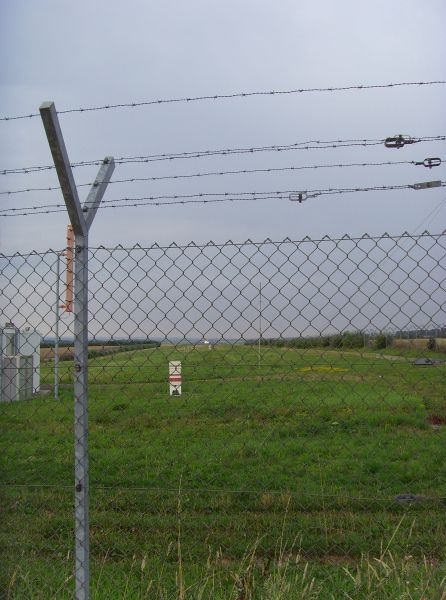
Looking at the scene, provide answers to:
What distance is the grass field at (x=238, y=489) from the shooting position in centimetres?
334

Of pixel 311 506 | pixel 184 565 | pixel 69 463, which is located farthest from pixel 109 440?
pixel 184 565

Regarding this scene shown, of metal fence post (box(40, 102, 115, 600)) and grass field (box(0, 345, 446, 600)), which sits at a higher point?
metal fence post (box(40, 102, 115, 600))

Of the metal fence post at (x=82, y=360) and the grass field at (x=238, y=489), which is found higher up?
the metal fence post at (x=82, y=360)

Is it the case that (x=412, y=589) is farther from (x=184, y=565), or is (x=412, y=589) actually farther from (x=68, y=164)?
(x=68, y=164)

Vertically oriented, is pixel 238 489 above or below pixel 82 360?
below

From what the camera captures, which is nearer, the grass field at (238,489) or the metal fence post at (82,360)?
the metal fence post at (82,360)

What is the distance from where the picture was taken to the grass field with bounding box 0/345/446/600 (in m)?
3.34

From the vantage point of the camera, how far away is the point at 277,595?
2678 millimetres

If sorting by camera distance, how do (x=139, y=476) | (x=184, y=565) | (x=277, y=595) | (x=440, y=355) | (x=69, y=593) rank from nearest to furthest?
(x=277, y=595)
(x=69, y=593)
(x=440, y=355)
(x=184, y=565)
(x=139, y=476)

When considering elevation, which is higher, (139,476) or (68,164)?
(68,164)

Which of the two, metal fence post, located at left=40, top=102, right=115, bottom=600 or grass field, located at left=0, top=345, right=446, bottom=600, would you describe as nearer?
metal fence post, located at left=40, top=102, right=115, bottom=600

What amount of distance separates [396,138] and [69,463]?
15.3 ft

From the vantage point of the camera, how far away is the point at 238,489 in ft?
19.3

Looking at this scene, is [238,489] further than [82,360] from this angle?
Yes
